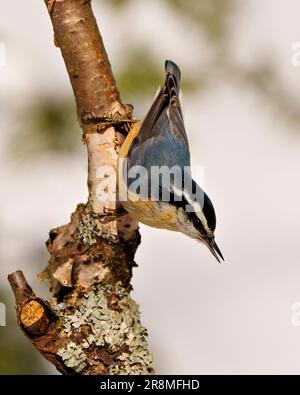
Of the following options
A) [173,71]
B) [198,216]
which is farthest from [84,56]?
[198,216]

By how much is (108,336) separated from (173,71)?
29.8 inches

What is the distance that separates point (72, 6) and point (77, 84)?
0.57 ft

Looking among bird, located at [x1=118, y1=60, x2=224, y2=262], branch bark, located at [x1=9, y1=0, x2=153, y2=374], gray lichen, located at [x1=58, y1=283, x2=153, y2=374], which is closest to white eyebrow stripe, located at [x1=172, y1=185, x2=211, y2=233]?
bird, located at [x1=118, y1=60, x2=224, y2=262]

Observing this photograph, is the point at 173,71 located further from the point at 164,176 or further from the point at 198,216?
the point at 198,216

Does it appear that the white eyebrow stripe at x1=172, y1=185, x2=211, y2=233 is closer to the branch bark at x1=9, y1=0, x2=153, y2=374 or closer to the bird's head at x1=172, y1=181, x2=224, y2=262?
the bird's head at x1=172, y1=181, x2=224, y2=262

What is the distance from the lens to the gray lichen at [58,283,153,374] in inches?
67.8

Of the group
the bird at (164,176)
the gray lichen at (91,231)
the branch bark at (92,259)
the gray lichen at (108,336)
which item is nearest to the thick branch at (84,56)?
the branch bark at (92,259)

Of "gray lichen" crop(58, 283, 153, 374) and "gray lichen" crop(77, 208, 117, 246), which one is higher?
"gray lichen" crop(77, 208, 117, 246)

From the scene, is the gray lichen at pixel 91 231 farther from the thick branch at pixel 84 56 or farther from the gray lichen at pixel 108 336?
the thick branch at pixel 84 56

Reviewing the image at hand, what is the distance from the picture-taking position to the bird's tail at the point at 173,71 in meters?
2.18

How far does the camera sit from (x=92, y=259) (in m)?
1.88

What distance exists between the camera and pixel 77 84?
195 cm

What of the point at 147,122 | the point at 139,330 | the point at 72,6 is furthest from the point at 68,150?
the point at 139,330

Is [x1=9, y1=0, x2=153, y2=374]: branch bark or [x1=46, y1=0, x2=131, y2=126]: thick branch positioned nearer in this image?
[x1=9, y1=0, x2=153, y2=374]: branch bark
